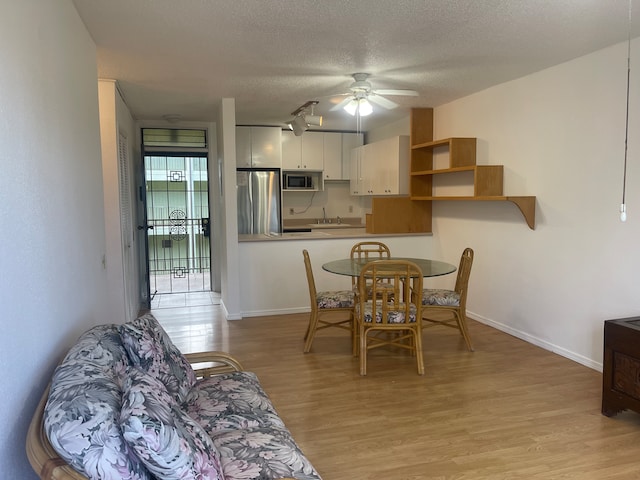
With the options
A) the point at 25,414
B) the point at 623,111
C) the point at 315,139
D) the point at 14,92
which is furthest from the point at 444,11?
the point at 315,139

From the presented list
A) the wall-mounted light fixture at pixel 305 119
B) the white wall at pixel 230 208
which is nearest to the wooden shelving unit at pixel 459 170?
the wall-mounted light fixture at pixel 305 119

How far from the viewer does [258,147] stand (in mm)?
6605

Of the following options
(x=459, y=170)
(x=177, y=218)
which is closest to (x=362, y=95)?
(x=459, y=170)

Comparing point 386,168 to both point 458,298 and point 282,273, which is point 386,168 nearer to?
point 282,273

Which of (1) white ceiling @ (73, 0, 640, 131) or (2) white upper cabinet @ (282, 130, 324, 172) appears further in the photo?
→ (2) white upper cabinet @ (282, 130, 324, 172)

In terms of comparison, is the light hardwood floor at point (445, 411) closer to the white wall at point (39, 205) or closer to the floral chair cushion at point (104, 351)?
the floral chair cushion at point (104, 351)

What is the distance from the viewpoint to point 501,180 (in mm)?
4469

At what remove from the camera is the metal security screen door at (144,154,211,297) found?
650 cm

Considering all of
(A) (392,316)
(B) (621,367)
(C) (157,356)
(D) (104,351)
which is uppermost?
(D) (104,351)

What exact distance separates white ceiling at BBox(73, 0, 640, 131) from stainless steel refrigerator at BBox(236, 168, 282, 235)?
198cm

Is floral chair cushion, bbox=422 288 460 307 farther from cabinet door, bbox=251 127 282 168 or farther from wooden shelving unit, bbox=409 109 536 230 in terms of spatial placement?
cabinet door, bbox=251 127 282 168

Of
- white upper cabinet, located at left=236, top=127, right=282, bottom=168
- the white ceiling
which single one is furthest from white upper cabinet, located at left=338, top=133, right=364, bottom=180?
the white ceiling

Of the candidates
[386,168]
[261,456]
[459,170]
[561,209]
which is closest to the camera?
[261,456]

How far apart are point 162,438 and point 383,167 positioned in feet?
17.3
